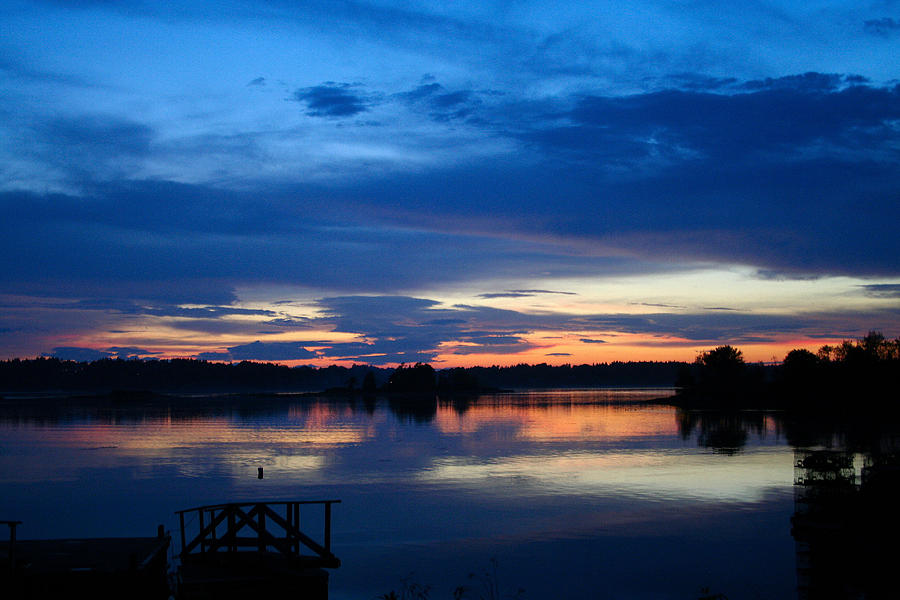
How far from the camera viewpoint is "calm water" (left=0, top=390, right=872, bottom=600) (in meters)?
24.7

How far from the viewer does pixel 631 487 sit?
134 feet

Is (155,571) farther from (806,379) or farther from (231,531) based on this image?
(806,379)

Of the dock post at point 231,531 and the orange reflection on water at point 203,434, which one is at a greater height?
the dock post at point 231,531

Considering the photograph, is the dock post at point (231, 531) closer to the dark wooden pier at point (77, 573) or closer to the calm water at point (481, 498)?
the dark wooden pier at point (77, 573)

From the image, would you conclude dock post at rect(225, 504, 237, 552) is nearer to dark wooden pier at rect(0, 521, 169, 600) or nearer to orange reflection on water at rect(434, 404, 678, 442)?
dark wooden pier at rect(0, 521, 169, 600)

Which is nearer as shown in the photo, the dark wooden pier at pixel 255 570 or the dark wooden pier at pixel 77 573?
the dark wooden pier at pixel 77 573

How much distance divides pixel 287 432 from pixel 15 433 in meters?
28.1

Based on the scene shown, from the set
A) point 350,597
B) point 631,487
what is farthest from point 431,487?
point 350,597

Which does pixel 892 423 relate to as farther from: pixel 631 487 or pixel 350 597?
pixel 350 597

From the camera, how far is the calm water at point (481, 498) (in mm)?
24656

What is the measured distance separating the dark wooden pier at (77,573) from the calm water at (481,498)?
5.88 metres

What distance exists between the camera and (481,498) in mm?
37375

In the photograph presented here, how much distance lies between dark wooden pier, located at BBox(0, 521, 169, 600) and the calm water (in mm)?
5885

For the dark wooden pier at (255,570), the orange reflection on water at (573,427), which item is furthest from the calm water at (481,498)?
the dark wooden pier at (255,570)
